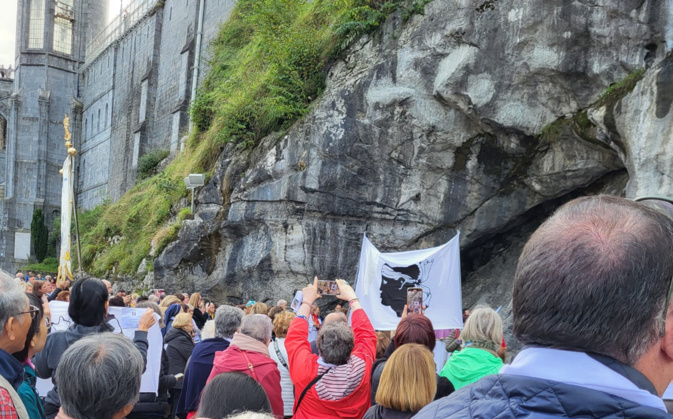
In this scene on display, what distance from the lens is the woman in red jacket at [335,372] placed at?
4152 millimetres

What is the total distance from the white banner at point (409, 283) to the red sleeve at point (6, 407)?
5452mm

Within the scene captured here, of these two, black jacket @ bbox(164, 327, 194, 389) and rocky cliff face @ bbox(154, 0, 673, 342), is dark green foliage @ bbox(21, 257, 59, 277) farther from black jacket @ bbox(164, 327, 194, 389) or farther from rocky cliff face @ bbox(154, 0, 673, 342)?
black jacket @ bbox(164, 327, 194, 389)

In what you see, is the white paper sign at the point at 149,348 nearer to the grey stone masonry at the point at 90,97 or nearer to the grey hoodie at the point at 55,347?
the grey hoodie at the point at 55,347

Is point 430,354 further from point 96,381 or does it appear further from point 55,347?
point 55,347

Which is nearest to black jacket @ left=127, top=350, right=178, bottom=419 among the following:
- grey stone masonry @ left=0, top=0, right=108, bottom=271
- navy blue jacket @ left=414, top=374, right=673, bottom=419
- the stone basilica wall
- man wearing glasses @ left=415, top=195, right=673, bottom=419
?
man wearing glasses @ left=415, top=195, right=673, bottom=419

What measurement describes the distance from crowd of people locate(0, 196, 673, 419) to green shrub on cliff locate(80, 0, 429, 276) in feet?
33.0

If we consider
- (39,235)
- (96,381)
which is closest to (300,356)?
(96,381)

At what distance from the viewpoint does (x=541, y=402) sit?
4.00 ft

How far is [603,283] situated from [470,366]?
116 inches

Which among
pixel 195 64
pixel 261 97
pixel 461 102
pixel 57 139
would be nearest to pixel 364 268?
pixel 461 102

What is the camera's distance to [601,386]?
1245 mm

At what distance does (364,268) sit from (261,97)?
987cm

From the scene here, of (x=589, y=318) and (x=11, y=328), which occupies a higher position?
(x=589, y=318)

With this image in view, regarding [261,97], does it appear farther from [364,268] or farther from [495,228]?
[364,268]
